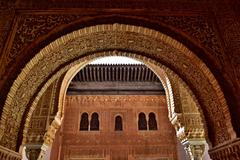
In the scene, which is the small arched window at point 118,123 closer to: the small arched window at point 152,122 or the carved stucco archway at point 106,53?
the small arched window at point 152,122

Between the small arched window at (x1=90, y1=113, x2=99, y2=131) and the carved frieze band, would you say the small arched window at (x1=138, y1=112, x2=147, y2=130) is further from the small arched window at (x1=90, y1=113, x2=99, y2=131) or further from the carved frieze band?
the carved frieze band

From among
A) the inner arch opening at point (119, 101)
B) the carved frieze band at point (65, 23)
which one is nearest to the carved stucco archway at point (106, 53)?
the carved frieze band at point (65, 23)

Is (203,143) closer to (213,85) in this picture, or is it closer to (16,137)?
(213,85)

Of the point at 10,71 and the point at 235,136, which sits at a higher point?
the point at 10,71

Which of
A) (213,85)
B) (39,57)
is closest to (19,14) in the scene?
(39,57)

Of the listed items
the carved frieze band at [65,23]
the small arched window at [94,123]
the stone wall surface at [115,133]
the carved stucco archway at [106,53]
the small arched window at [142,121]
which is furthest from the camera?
the small arched window at [142,121]

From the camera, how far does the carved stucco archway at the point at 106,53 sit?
116 inches

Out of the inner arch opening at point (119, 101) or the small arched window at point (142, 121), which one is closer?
the inner arch opening at point (119, 101)

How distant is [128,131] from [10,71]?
24.3ft

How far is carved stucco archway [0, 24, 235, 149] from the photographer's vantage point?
2.94 m

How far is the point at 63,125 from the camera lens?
9562 millimetres

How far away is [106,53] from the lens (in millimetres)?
3912

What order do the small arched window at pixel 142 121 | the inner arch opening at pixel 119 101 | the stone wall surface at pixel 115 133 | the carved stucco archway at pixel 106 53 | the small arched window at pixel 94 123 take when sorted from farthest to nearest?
the small arched window at pixel 142 121 → the small arched window at pixel 94 123 → the inner arch opening at pixel 119 101 → the stone wall surface at pixel 115 133 → the carved stucco archway at pixel 106 53

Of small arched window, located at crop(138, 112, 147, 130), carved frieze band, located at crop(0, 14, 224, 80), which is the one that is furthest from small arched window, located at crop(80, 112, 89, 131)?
carved frieze band, located at crop(0, 14, 224, 80)
